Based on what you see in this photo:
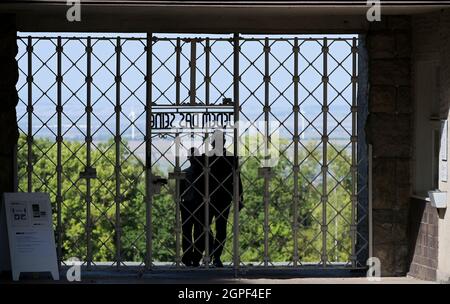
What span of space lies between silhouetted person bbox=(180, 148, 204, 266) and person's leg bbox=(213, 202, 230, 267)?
16cm

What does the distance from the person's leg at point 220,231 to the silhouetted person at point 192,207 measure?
160mm

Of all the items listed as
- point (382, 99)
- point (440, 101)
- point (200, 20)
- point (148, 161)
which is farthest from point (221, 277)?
point (440, 101)

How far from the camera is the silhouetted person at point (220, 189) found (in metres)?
12.6

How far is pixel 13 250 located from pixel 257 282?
228 centimetres

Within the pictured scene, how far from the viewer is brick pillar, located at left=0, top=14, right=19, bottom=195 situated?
12.1 meters

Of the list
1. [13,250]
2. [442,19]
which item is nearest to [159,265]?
[13,250]

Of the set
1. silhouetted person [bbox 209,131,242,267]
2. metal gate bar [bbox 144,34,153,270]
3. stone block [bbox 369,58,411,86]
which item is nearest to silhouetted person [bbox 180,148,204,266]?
silhouetted person [bbox 209,131,242,267]

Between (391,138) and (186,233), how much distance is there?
88.4 inches

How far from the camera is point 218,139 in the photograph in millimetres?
12602
